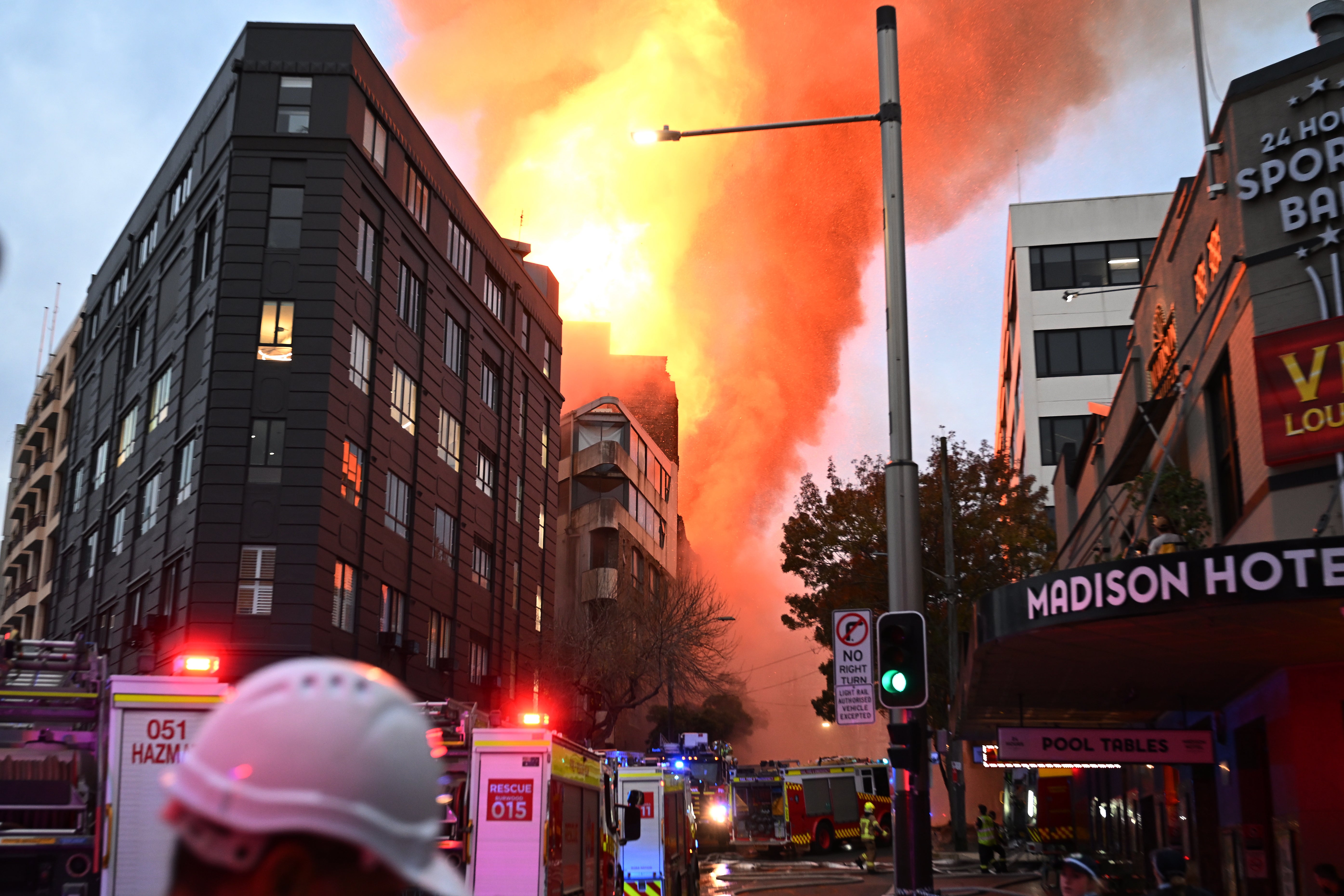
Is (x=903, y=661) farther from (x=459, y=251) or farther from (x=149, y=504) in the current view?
(x=459, y=251)

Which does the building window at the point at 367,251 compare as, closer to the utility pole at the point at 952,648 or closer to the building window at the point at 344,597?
the building window at the point at 344,597

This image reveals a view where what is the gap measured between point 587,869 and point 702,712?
80.6m

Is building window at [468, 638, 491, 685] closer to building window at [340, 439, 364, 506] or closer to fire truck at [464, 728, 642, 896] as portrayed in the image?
building window at [340, 439, 364, 506]

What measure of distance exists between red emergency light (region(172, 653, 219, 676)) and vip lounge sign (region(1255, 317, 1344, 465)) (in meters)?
11.7

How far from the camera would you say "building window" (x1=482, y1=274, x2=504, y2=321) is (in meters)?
50.0

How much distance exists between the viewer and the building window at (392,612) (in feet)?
129

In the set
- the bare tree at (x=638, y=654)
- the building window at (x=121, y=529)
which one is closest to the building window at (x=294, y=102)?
the building window at (x=121, y=529)

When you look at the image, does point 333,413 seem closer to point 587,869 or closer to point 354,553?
point 354,553

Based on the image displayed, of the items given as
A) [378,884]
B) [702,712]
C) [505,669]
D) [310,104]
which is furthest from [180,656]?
[702,712]

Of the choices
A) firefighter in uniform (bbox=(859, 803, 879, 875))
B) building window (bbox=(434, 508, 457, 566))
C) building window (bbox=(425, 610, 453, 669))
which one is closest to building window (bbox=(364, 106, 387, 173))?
building window (bbox=(434, 508, 457, 566))

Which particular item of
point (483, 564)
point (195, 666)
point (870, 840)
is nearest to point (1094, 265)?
point (483, 564)

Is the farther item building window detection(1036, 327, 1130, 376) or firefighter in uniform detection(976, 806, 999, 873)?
building window detection(1036, 327, 1130, 376)

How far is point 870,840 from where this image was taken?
122 feet

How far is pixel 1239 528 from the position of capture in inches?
707
